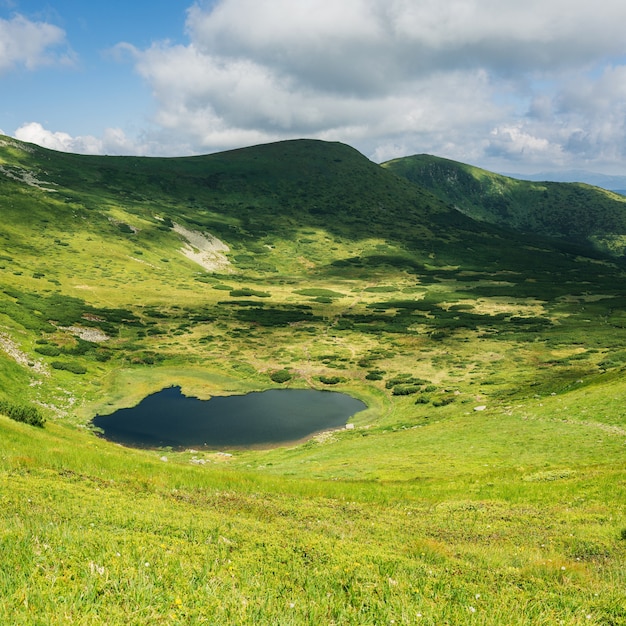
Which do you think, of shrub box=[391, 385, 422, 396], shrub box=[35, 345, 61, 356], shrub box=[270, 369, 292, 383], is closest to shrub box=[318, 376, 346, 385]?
shrub box=[270, 369, 292, 383]

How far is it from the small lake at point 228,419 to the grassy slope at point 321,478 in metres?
3.61

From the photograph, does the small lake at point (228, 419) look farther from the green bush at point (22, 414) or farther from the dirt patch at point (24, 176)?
the dirt patch at point (24, 176)

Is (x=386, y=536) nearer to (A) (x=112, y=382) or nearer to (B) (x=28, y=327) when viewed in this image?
(A) (x=112, y=382)

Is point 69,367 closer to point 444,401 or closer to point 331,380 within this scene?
point 331,380

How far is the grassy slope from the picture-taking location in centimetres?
1048

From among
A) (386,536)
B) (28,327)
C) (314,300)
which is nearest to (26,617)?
(386,536)

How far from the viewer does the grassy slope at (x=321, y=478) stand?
10477 mm

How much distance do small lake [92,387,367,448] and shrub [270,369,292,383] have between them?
125 inches

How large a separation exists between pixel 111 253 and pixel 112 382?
91204 millimetres

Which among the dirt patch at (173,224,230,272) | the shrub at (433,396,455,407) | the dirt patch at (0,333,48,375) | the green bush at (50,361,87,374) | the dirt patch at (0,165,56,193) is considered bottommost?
the shrub at (433,396,455,407)

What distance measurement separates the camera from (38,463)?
2162cm

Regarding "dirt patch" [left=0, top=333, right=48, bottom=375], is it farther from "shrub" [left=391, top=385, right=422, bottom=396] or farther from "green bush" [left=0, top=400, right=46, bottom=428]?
"shrub" [left=391, top=385, right=422, bottom=396]

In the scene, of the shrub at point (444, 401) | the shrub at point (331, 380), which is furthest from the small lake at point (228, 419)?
the shrub at point (444, 401)

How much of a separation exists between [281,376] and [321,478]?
45.9m
